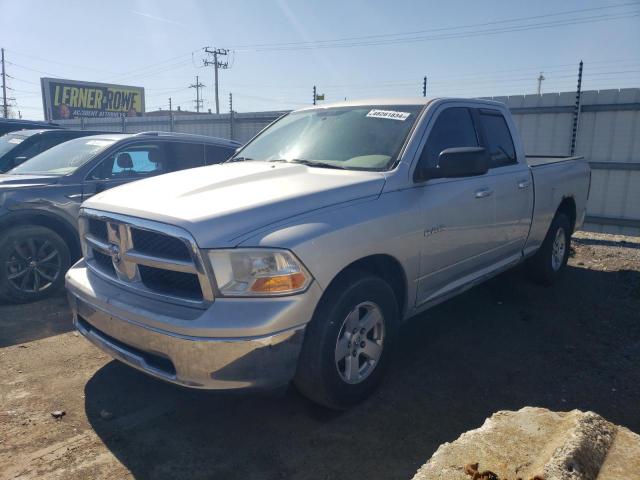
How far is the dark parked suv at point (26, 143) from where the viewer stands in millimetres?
7074

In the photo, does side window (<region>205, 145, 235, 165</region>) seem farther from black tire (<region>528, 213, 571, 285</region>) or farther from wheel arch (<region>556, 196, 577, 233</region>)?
wheel arch (<region>556, 196, 577, 233</region>)

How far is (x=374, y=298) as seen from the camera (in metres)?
3.19

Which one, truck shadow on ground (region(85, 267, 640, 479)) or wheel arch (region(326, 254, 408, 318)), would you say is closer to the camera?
truck shadow on ground (region(85, 267, 640, 479))

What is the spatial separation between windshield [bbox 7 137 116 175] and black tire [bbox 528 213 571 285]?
508 centimetres

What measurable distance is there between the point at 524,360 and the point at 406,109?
2.20 metres

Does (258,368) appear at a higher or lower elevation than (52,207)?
lower

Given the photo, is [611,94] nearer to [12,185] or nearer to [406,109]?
[406,109]

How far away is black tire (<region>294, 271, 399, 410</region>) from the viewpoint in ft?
9.39

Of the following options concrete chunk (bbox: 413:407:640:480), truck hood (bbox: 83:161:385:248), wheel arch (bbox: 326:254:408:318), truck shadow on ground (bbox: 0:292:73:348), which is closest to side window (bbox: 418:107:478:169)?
truck hood (bbox: 83:161:385:248)

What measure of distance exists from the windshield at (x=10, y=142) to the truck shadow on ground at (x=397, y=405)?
4881 millimetres

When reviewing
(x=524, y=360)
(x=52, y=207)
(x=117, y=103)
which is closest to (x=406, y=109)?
(x=524, y=360)

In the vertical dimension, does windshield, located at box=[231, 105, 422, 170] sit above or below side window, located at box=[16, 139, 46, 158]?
above

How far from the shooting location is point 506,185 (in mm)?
4625

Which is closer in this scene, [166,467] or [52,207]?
[166,467]
